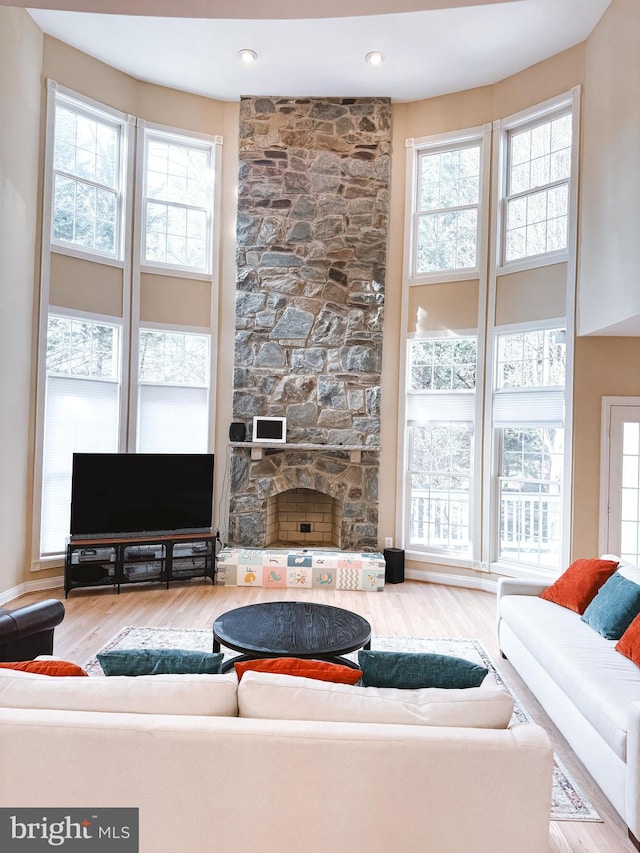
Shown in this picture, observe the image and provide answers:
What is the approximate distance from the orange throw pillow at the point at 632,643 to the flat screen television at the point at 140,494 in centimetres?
423

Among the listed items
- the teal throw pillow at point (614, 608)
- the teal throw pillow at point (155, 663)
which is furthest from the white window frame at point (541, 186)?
the teal throw pillow at point (155, 663)

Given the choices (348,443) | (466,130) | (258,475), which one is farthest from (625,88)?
(258,475)

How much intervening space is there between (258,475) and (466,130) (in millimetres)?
4312

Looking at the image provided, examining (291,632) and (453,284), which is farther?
(453,284)

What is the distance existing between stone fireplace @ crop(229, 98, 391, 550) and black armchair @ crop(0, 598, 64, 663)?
321 cm

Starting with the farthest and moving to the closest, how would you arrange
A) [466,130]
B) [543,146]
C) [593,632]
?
1. [466,130]
2. [543,146]
3. [593,632]

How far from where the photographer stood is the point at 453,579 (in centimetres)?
646

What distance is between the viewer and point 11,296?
532 centimetres

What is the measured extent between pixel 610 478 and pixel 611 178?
8.35ft

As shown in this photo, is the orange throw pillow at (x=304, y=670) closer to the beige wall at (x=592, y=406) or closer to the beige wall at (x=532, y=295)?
the beige wall at (x=592, y=406)

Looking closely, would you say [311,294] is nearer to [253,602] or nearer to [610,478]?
[253,602]

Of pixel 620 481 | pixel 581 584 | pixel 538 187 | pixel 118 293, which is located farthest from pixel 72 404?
pixel 620 481

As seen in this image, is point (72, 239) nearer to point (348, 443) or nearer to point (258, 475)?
point (258, 475)

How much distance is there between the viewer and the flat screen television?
5.81 m
